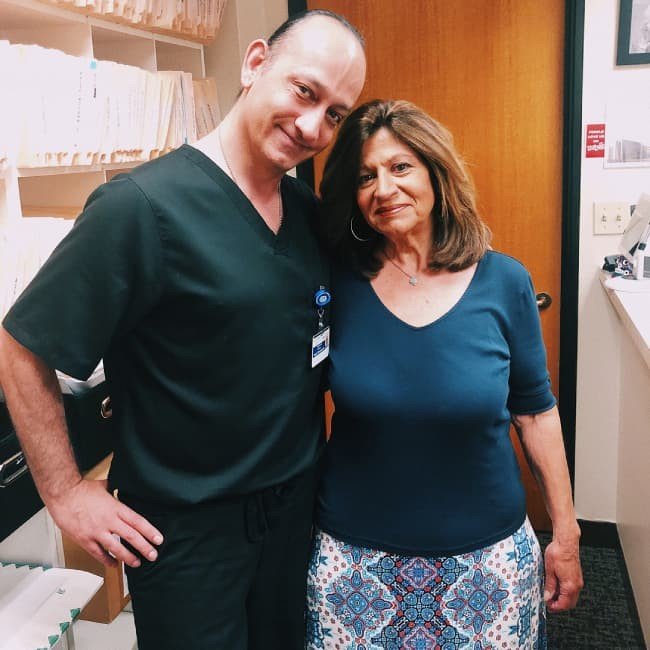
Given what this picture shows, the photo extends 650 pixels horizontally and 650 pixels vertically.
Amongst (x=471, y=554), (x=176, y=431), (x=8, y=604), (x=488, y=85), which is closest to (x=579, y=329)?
(x=488, y=85)

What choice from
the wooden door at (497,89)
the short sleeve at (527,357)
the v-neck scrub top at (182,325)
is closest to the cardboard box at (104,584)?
the v-neck scrub top at (182,325)

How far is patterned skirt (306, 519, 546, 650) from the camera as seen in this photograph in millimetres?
1224

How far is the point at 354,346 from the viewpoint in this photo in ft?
4.17

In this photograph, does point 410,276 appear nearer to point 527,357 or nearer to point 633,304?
point 527,357

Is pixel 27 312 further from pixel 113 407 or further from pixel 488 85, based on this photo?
pixel 488 85

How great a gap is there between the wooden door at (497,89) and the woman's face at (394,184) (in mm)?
1329

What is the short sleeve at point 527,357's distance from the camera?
1285mm

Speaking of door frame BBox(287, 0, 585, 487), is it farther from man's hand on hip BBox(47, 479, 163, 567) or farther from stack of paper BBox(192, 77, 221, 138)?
man's hand on hip BBox(47, 479, 163, 567)

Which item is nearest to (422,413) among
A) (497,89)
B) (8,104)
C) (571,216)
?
(8,104)

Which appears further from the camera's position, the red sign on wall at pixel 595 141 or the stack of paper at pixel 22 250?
the red sign on wall at pixel 595 141

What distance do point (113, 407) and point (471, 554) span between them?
0.68 meters

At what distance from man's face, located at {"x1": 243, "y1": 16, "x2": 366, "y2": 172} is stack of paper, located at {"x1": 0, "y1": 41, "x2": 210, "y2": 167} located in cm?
60

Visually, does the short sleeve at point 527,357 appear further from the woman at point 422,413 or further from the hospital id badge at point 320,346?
the hospital id badge at point 320,346

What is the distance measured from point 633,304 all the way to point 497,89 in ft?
3.10
